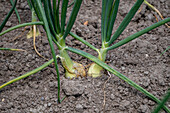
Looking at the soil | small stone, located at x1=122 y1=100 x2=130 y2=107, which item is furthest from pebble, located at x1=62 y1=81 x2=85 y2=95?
small stone, located at x1=122 y1=100 x2=130 y2=107

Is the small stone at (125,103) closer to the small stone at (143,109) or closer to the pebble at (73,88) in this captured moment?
the small stone at (143,109)

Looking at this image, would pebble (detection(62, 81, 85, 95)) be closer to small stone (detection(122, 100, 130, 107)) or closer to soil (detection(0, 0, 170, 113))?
soil (detection(0, 0, 170, 113))

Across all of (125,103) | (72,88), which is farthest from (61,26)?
(125,103)

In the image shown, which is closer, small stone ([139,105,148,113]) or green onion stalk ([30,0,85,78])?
green onion stalk ([30,0,85,78])

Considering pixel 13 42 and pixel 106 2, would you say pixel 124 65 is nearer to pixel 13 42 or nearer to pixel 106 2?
pixel 106 2

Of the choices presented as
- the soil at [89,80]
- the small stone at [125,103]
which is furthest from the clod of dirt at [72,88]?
the small stone at [125,103]

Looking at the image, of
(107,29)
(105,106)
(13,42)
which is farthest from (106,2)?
(13,42)

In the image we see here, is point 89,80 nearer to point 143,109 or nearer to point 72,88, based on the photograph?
point 72,88
